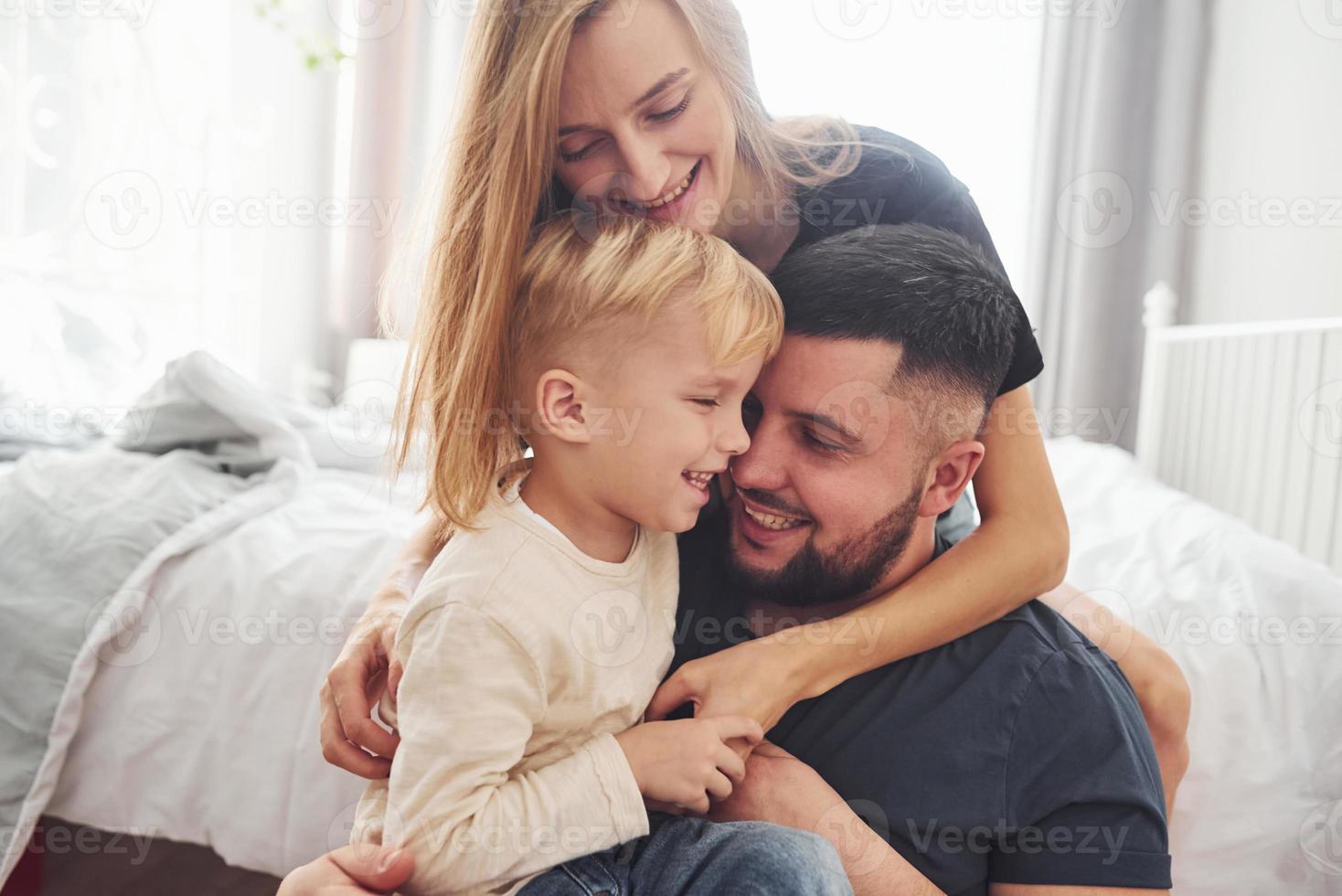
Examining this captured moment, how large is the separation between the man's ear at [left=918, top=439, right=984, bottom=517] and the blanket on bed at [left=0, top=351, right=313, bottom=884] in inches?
41.5

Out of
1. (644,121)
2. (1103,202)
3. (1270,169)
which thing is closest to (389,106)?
(1103,202)

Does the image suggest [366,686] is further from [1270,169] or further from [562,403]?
[1270,169]

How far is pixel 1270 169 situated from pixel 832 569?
7.74 ft

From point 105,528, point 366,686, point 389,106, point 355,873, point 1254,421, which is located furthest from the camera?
point 389,106

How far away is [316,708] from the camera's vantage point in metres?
1.26

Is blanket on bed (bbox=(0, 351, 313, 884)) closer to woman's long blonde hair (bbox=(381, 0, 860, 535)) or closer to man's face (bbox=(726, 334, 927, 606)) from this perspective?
woman's long blonde hair (bbox=(381, 0, 860, 535))

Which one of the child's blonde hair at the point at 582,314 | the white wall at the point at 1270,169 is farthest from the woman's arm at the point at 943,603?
the white wall at the point at 1270,169

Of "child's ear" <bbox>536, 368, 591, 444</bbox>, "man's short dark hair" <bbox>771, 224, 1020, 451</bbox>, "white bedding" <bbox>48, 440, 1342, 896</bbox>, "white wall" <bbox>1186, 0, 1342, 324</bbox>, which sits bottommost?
"white bedding" <bbox>48, 440, 1342, 896</bbox>

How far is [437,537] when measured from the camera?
3.53 feet

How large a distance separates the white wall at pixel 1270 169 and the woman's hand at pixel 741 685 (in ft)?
6.34

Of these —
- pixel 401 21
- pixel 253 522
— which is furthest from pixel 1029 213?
pixel 253 522

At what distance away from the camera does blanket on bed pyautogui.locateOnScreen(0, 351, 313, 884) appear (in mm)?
1271

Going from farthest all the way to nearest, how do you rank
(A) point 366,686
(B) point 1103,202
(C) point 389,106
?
(C) point 389,106, (B) point 1103,202, (A) point 366,686

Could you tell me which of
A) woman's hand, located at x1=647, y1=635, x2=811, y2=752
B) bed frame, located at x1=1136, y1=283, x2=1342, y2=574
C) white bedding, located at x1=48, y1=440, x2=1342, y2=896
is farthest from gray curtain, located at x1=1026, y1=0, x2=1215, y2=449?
woman's hand, located at x1=647, y1=635, x2=811, y2=752
